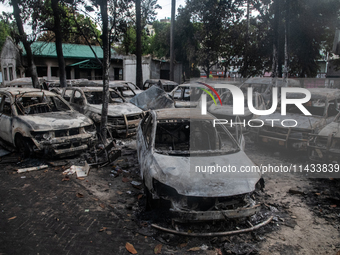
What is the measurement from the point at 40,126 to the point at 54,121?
408mm

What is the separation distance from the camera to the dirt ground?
11.7 feet

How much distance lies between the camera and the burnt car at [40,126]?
21.8 feet

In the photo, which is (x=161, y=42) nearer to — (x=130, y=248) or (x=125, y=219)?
(x=125, y=219)

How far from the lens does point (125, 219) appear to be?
4.28 m

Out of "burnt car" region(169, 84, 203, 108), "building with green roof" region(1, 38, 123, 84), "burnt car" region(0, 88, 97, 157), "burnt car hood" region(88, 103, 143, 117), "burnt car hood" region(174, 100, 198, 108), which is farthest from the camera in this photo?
"building with green roof" region(1, 38, 123, 84)

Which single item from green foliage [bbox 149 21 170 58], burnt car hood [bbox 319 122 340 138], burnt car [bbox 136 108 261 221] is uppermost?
green foliage [bbox 149 21 170 58]

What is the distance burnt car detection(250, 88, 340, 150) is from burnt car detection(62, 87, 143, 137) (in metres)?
4.13

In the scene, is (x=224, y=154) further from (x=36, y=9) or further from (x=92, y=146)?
(x=36, y=9)

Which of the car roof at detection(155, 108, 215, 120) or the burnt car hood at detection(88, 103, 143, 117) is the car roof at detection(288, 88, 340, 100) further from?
the burnt car hood at detection(88, 103, 143, 117)

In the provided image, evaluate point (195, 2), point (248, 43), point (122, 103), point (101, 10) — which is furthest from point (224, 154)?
point (195, 2)

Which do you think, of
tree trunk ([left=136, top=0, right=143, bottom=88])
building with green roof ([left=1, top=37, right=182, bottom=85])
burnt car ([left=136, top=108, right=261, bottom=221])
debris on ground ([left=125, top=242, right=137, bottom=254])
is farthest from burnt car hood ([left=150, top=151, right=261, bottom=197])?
building with green roof ([left=1, top=37, right=182, bottom=85])

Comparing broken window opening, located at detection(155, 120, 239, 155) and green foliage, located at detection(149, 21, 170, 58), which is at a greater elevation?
green foliage, located at detection(149, 21, 170, 58)

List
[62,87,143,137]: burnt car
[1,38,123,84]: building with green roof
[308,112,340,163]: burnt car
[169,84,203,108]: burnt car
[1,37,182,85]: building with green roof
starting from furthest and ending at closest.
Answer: [1,38,123,84]: building with green roof, [1,37,182,85]: building with green roof, [169,84,203,108]: burnt car, [62,87,143,137]: burnt car, [308,112,340,163]: burnt car

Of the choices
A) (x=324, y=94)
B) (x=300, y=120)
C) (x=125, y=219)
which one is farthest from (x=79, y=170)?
(x=324, y=94)
